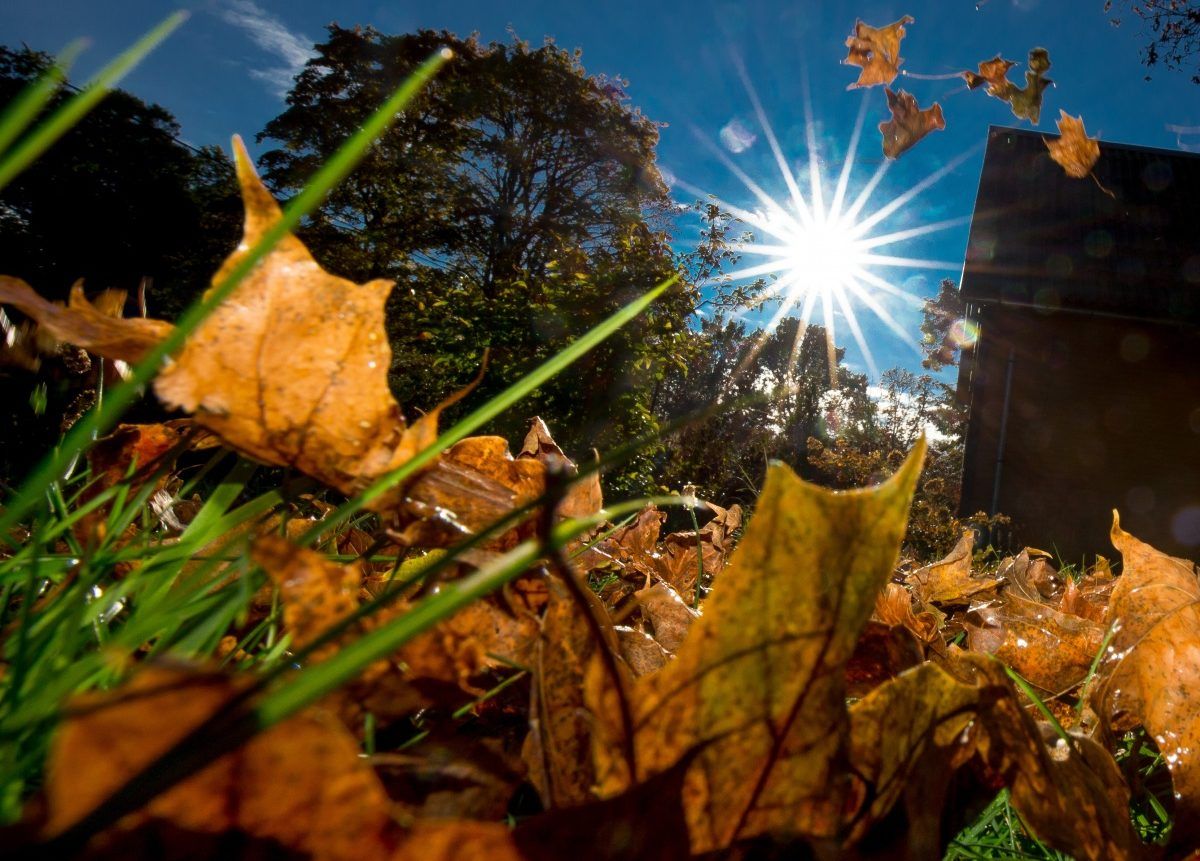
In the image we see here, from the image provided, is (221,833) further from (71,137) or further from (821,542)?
(71,137)

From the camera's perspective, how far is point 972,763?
52 cm

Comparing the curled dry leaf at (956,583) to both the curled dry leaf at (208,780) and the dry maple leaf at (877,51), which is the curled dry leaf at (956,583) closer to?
the dry maple leaf at (877,51)

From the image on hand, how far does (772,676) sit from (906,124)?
4.54 ft

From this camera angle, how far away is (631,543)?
1448mm

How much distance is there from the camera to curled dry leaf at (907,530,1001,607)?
1.32 m

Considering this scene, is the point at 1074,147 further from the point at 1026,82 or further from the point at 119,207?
the point at 119,207

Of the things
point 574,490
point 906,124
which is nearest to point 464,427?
point 574,490

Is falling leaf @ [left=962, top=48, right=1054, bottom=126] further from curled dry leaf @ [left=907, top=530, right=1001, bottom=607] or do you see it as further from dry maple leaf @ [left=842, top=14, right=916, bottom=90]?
curled dry leaf @ [left=907, top=530, right=1001, bottom=607]

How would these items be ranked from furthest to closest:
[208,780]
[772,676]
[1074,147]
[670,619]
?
[1074,147], [670,619], [772,676], [208,780]

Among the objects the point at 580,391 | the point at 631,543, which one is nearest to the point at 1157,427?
the point at 580,391

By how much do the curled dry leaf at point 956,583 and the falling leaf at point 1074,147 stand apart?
2.42ft

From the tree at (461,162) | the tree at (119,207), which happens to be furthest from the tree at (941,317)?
the tree at (119,207)

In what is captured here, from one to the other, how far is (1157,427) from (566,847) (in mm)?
14425

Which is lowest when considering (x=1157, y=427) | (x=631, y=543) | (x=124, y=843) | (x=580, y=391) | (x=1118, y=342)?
(x=124, y=843)
